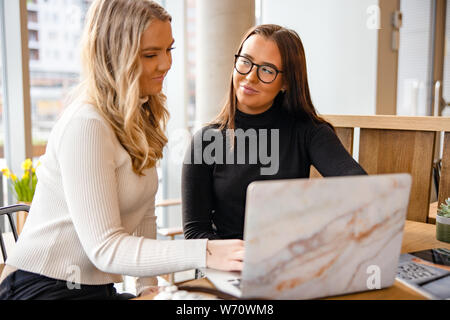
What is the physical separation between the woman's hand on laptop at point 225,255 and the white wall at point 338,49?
9.49ft

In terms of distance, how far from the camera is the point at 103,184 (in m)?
0.96

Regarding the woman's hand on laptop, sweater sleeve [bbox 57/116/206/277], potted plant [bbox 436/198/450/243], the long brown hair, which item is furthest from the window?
potted plant [bbox 436/198/450/243]

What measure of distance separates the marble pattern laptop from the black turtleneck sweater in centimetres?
61

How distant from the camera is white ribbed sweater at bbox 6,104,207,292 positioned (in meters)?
0.95

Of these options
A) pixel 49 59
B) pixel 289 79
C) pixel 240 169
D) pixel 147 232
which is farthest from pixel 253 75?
pixel 49 59

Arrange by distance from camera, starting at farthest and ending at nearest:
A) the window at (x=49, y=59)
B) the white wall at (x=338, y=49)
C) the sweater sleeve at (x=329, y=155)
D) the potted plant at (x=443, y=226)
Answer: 1. the white wall at (x=338, y=49)
2. the window at (x=49, y=59)
3. the sweater sleeve at (x=329, y=155)
4. the potted plant at (x=443, y=226)

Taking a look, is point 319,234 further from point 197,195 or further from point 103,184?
point 197,195

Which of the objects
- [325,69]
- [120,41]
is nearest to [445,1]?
[325,69]

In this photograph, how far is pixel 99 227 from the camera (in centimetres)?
95

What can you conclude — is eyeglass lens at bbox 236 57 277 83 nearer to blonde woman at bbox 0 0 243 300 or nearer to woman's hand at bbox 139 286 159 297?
blonde woman at bbox 0 0 243 300

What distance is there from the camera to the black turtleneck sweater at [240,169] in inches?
56.9

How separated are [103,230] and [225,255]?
27 cm

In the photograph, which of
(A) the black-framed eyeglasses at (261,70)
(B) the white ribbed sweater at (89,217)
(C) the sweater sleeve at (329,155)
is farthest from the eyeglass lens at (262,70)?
(B) the white ribbed sweater at (89,217)

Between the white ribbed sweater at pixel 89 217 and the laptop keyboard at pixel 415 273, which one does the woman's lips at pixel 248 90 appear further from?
the laptop keyboard at pixel 415 273
